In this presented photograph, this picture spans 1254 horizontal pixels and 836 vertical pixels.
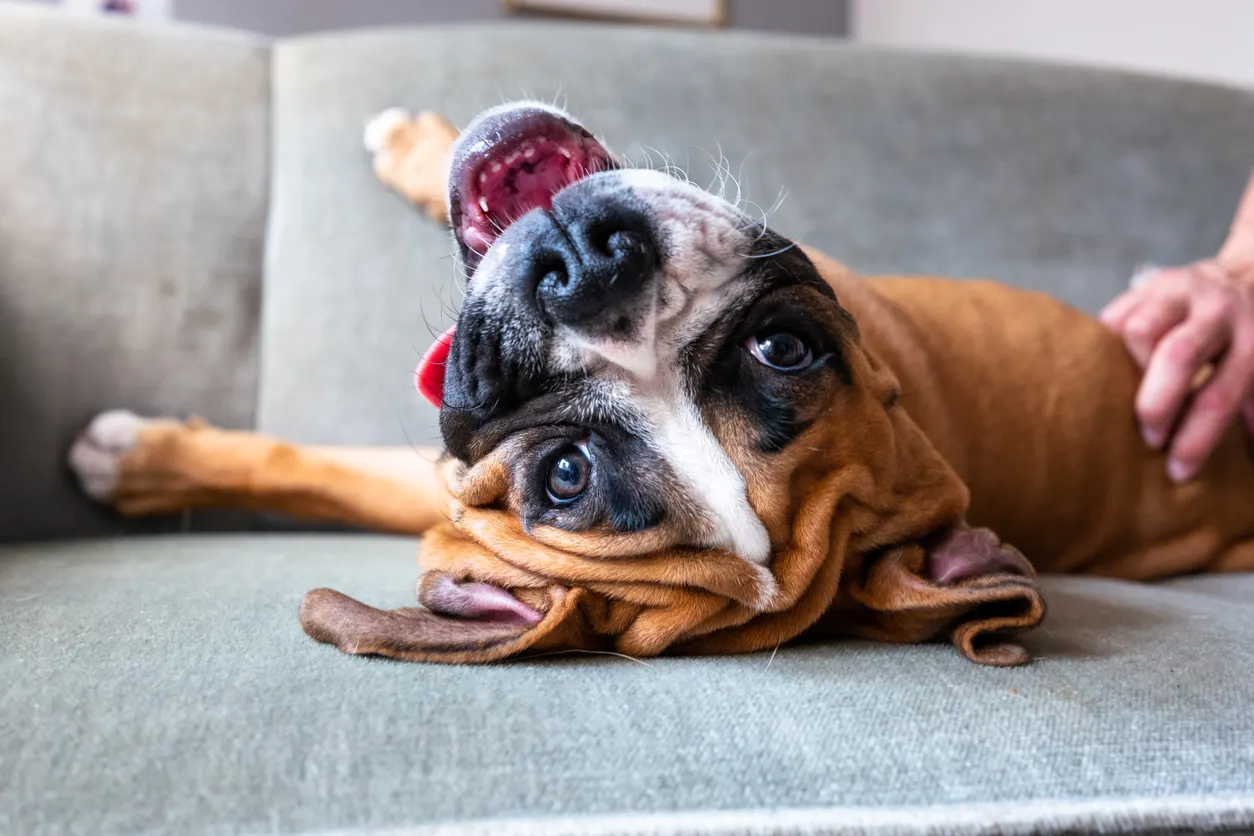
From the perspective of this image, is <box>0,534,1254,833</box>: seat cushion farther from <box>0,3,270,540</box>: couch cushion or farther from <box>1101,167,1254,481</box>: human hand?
<box>0,3,270,540</box>: couch cushion

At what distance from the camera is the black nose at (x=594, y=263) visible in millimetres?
1354

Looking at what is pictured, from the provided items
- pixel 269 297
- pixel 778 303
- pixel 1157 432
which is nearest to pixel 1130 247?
pixel 1157 432

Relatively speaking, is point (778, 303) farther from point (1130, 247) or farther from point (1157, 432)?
point (1130, 247)

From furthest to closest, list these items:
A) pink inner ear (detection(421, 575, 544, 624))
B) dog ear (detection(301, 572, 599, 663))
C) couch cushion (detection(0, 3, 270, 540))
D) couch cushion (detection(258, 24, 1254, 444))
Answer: couch cushion (detection(258, 24, 1254, 444)), couch cushion (detection(0, 3, 270, 540)), pink inner ear (detection(421, 575, 544, 624)), dog ear (detection(301, 572, 599, 663))

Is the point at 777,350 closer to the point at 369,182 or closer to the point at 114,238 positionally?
the point at 369,182

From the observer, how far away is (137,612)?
149 centimetres

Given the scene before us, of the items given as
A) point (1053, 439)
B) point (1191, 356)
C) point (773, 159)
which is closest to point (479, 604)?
point (1053, 439)

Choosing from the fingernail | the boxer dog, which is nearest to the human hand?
the fingernail

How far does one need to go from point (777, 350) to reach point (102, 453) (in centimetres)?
173

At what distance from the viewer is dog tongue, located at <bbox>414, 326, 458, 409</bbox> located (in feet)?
5.74

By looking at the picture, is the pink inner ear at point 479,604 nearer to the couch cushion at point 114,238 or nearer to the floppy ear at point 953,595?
the floppy ear at point 953,595

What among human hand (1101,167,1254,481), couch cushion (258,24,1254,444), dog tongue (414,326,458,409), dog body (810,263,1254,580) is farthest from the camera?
couch cushion (258,24,1254,444)

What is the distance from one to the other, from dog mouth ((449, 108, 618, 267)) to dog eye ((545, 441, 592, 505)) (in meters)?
0.38

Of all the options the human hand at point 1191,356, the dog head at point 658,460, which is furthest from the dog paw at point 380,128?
the human hand at point 1191,356
